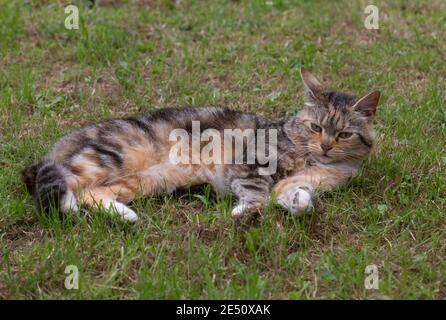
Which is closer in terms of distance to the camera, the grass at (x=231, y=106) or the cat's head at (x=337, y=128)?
the grass at (x=231, y=106)

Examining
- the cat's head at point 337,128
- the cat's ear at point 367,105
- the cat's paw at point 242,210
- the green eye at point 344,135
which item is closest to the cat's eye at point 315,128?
the cat's head at point 337,128

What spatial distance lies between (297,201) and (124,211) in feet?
3.94

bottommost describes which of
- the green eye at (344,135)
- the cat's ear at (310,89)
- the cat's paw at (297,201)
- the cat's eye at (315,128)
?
the cat's paw at (297,201)

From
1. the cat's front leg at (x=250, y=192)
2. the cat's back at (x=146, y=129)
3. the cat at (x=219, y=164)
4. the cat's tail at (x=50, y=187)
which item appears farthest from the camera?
the cat's back at (x=146, y=129)

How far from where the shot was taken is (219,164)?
4598mm

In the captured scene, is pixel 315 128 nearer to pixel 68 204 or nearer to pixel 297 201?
pixel 297 201

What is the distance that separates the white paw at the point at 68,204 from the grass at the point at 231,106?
89 millimetres

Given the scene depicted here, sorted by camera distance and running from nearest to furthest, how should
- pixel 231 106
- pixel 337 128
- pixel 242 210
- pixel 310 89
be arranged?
pixel 242 210
pixel 337 128
pixel 310 89
pixel 231 106

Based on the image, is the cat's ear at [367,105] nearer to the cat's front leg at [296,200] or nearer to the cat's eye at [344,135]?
the cat's eye at [344,135]

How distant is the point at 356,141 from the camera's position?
4496mm

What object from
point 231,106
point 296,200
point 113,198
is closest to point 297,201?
point 296,200

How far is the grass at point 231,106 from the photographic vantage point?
338 centimetres
